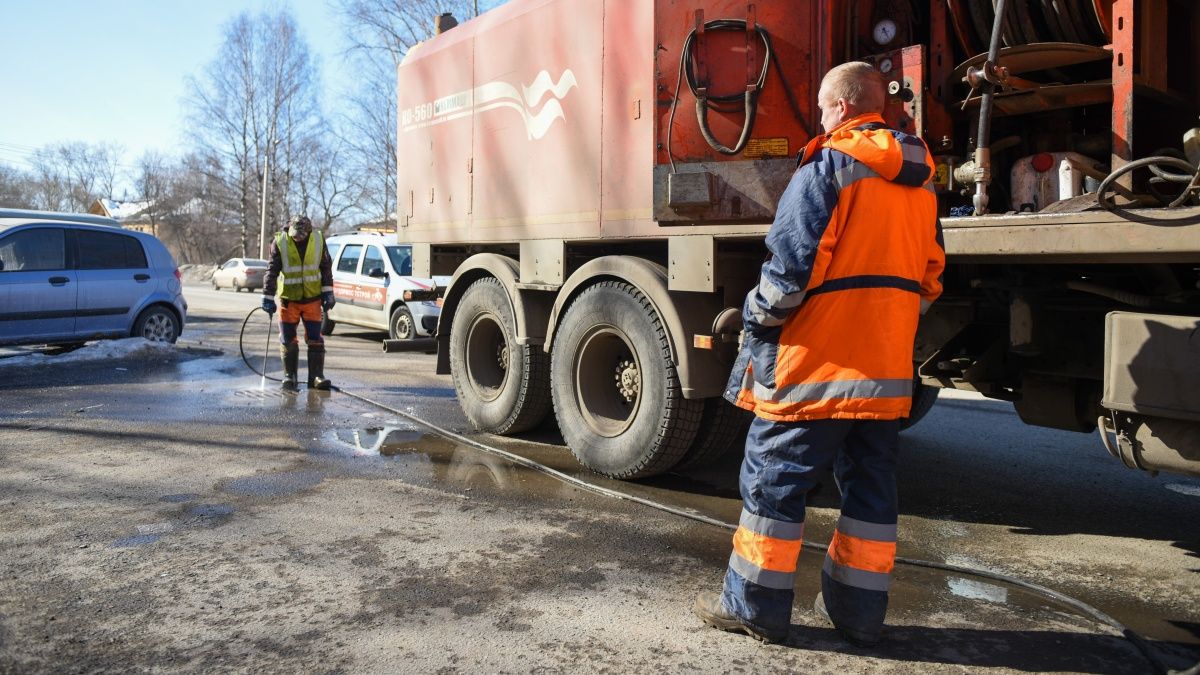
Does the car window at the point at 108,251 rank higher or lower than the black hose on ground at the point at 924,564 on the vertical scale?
higher

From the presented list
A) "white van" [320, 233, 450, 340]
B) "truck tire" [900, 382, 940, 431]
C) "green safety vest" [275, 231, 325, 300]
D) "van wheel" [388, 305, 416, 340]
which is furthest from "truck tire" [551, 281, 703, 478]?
"van wheel" [388, 305, 416, 340]

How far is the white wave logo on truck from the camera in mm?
5648

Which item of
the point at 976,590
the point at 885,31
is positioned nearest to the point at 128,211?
the point at 885,31

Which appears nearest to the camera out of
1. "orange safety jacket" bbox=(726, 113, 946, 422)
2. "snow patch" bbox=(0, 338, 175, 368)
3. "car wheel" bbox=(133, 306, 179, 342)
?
"orange safety jacket" bbox=(726, 113, 946, 422)

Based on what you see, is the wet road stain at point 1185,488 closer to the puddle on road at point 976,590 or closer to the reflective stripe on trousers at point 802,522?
the puddle on road at point 976,590

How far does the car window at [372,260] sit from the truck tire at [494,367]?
613 centimetres

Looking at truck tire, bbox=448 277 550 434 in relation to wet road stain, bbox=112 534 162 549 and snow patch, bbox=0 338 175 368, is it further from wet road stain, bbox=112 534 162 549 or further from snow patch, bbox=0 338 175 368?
snow patch, bbox=0 338 175 368

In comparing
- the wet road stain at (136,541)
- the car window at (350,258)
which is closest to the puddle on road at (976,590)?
the wet road stain at (136,541)

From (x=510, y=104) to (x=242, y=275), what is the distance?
3033 cm

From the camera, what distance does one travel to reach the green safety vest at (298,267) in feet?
27.6

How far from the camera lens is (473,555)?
3818mm

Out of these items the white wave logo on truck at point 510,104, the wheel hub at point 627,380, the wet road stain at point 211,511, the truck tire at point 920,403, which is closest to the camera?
the wet road stain at point 211,511

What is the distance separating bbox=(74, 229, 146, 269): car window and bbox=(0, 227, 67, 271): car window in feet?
0.72

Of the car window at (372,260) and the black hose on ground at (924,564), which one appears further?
the car window at (372,260)
